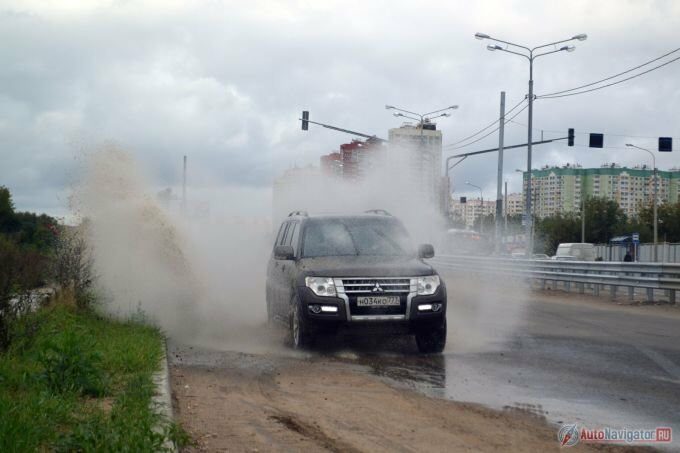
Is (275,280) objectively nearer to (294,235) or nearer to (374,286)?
(294,235)

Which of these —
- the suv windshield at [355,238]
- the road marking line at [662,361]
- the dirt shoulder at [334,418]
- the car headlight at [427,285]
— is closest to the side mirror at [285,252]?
the suv windshield at [355,238]

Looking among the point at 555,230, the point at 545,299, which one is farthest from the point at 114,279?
the point at 555,230

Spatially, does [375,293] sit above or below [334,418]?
above

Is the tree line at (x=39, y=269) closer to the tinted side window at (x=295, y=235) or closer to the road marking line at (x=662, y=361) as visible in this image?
the tinted side window at (x=295, y=235)

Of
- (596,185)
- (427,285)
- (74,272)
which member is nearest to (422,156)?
(74,272)

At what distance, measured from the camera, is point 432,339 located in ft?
Result: 33.4

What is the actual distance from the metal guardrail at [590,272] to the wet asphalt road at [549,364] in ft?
13.0

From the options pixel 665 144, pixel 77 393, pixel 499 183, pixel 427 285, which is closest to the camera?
pixel 77 393

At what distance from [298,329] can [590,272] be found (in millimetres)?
14003

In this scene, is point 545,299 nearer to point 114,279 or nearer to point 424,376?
point 114,279

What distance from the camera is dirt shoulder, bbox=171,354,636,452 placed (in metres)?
5.43

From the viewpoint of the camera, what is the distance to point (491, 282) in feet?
89.2

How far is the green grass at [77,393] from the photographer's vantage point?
4543 millimetres

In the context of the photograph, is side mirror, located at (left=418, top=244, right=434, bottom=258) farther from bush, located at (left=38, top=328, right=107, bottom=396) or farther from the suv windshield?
bush, located at (left=38, top=328, right=107, bottom=396)
